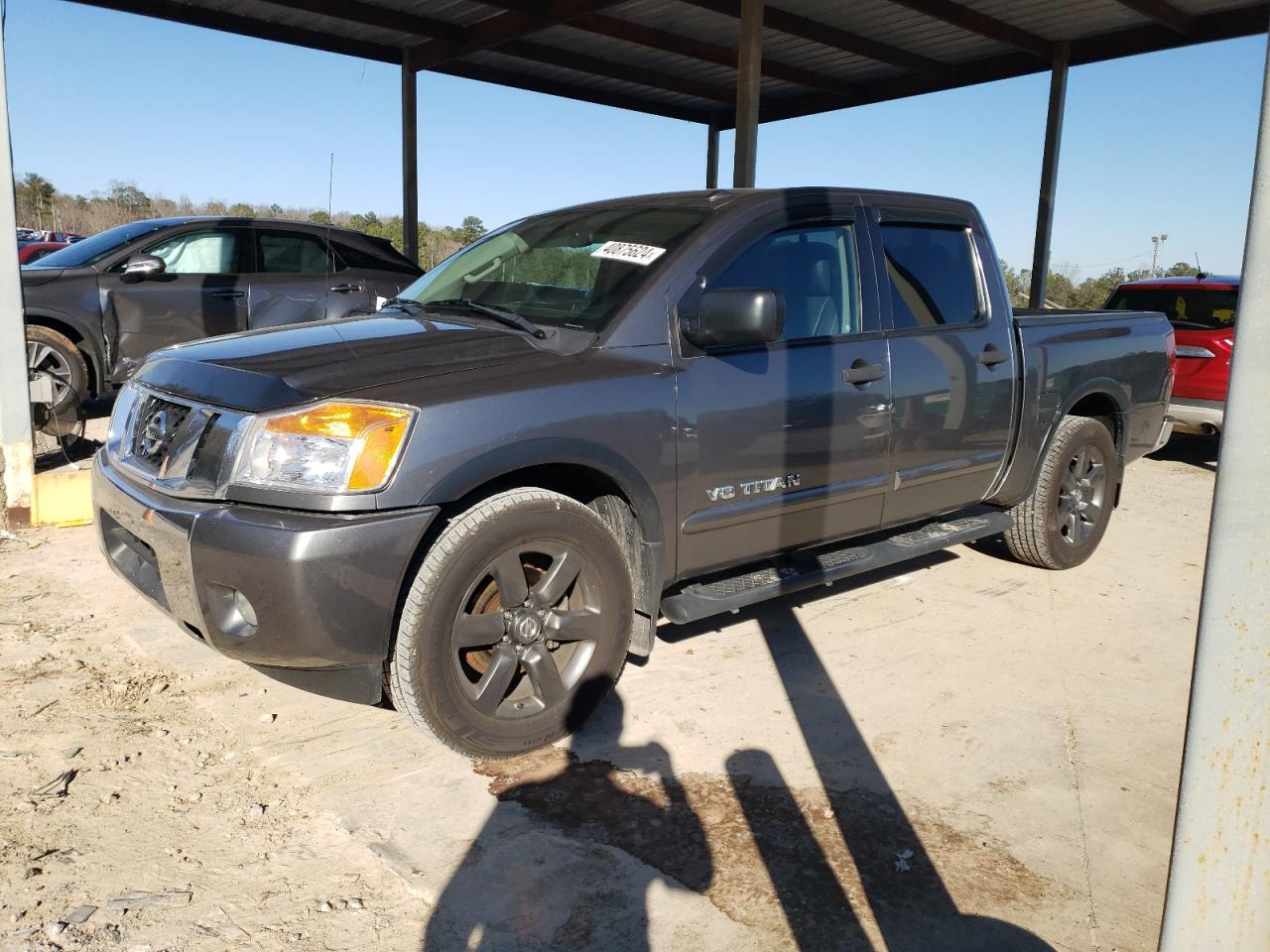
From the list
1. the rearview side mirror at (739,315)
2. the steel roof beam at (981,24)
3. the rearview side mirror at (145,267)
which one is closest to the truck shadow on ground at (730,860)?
the rearview side mirror at (739,315)

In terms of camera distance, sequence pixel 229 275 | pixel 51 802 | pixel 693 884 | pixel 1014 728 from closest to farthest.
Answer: pixel 693 884
pixel 51 802
pixel 1014 728
pixel 229 275

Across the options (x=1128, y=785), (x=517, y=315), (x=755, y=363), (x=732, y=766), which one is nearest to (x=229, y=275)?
(x=517, y=315)

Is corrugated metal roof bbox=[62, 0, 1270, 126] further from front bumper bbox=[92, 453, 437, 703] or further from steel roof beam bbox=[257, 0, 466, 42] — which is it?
front bumper bbox=[92, 453, 437, 703]

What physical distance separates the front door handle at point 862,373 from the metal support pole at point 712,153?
1398 centimetres

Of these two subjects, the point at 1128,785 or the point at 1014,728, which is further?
the point at 1014,728

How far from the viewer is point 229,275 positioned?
8.05 meters

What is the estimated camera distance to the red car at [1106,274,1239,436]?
328 inches

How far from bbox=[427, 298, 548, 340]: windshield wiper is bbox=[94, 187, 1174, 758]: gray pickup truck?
0.04ft

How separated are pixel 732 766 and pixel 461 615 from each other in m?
0.97

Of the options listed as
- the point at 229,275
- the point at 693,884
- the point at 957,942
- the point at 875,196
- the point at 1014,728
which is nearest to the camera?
the point at 957,942

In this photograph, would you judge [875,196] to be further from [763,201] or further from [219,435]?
[219,435]

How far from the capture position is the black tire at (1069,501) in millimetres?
5164

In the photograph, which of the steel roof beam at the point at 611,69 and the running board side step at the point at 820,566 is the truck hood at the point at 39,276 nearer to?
the running board side step at the point at 820,566

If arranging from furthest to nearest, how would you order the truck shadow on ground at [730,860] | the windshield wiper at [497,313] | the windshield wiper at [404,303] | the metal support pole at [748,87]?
the metal support pole at [748,87], the windshield wiper at [404,303], the windshield wiper at [497,313], the truck shadow on ground at [730,860]
